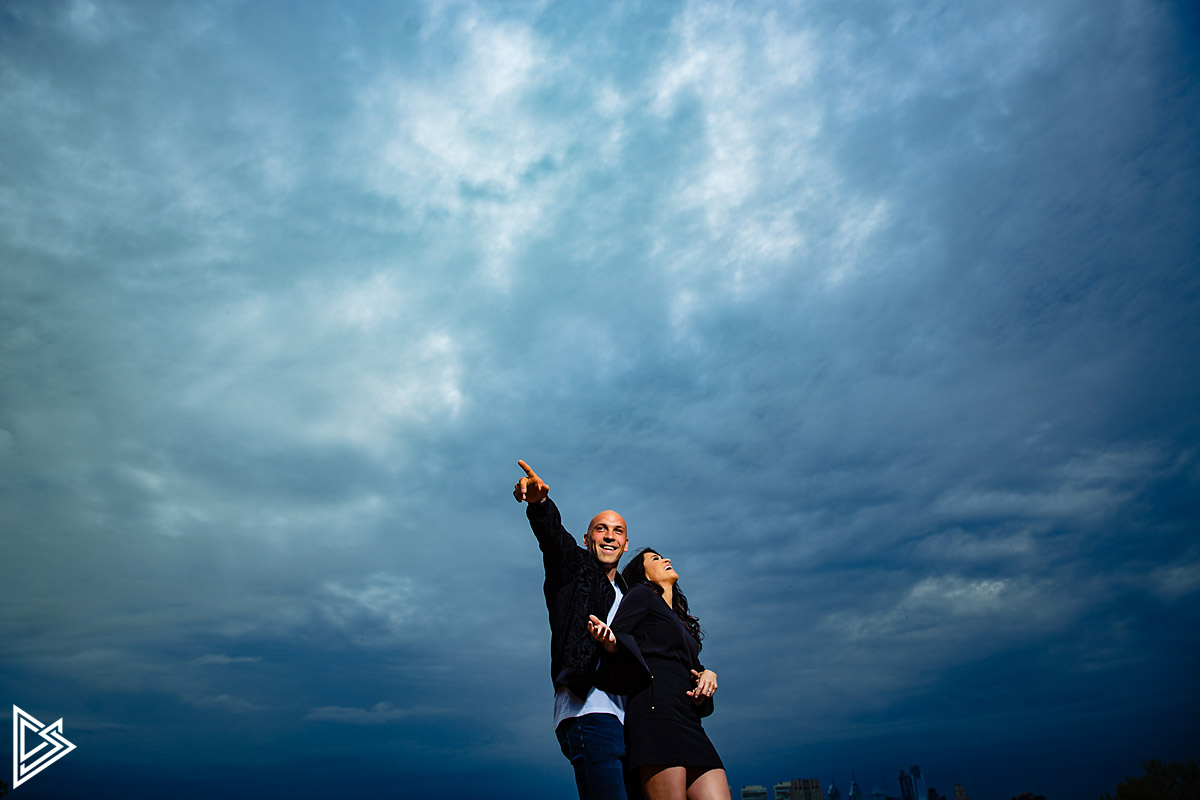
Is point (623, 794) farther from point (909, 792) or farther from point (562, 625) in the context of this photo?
point (909, 792)

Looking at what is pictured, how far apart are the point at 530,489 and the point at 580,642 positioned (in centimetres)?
120

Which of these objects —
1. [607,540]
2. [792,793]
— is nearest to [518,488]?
[607,540]

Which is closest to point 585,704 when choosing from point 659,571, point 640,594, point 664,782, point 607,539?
point 664,782

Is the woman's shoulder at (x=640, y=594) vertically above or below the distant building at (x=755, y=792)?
above

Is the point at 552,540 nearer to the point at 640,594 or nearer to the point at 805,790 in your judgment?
the point at 640,594

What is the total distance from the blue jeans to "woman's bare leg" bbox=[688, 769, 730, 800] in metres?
0.62

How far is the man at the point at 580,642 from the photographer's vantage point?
4199mm

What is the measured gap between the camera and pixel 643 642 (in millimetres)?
5047

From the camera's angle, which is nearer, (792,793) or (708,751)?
(708,751)

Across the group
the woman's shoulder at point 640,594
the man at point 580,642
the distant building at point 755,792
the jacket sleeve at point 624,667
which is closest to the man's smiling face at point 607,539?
the man at point 580,642

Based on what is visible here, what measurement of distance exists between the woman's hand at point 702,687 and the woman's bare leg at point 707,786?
0.50m

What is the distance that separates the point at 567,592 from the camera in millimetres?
4824

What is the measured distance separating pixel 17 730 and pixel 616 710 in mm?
13505

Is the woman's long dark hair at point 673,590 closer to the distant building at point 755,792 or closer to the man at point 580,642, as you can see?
the man at point 580,642
